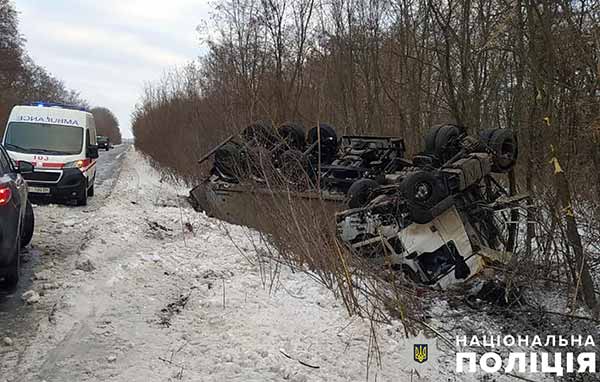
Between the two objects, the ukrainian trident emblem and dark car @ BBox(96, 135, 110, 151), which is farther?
dark car @ BBox(96, 135, 110, 151)

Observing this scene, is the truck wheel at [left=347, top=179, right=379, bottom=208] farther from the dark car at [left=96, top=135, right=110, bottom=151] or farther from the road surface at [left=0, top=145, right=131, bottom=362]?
the dark car at [left=96, top=135, right=110, bottom=151]

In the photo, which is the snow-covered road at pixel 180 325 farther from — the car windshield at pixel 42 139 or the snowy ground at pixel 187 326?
the car windshield at pixel 42 139

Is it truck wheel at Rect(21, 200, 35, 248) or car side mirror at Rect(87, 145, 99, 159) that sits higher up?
car side mirror at Rect(87, 145, 99, 159)

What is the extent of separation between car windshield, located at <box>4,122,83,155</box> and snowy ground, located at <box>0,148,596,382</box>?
5.99 metres

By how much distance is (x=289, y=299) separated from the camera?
5.85 metres

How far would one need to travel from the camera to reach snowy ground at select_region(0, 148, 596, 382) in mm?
4312

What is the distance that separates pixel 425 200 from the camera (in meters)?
7.44

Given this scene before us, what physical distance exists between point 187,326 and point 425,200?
3.61 meters

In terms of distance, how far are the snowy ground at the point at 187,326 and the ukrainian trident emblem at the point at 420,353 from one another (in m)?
0.07

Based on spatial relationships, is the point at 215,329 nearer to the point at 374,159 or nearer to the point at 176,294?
the point at 176,294

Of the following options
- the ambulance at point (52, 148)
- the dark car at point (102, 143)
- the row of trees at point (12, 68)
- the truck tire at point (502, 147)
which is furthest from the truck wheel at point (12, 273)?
the row of trees at point (12, 68)

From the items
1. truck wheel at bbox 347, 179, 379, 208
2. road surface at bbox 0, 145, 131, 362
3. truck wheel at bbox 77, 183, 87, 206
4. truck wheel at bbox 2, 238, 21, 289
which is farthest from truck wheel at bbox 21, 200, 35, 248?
truck wheel at bbox 77, 183, 87, 206

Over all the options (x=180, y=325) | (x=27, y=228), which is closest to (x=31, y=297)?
(x=180, y=325)

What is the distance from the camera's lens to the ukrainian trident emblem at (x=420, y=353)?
467 centimetres
